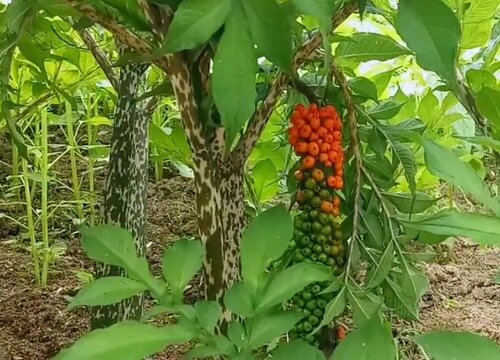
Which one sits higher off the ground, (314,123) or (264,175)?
(314,123)

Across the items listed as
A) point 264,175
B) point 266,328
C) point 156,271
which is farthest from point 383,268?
point 156,271

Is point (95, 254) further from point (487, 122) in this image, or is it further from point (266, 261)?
point (487, 122)

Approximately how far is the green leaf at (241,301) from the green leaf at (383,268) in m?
0.13

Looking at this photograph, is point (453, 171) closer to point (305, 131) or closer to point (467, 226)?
point (467, 226)

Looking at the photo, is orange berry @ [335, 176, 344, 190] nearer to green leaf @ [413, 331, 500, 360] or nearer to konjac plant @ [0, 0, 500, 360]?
konjac plant @ [0, 0, 500, 360]

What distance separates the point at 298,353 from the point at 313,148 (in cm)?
17

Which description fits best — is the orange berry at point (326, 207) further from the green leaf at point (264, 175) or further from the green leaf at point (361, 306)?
the green leaf at point (264, 175)

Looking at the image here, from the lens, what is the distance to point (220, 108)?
340 millimetres

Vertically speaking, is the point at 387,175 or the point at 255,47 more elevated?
the point at 255,47

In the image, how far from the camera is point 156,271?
40.9 inches

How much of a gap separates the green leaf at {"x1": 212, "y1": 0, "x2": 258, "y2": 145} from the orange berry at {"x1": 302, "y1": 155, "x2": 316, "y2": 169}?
0.17 metres

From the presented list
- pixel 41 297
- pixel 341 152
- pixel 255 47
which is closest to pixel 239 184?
pixel 341 152

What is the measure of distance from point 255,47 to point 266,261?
Result: 0.10 m

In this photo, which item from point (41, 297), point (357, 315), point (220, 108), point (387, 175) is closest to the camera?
point (220, 108)
